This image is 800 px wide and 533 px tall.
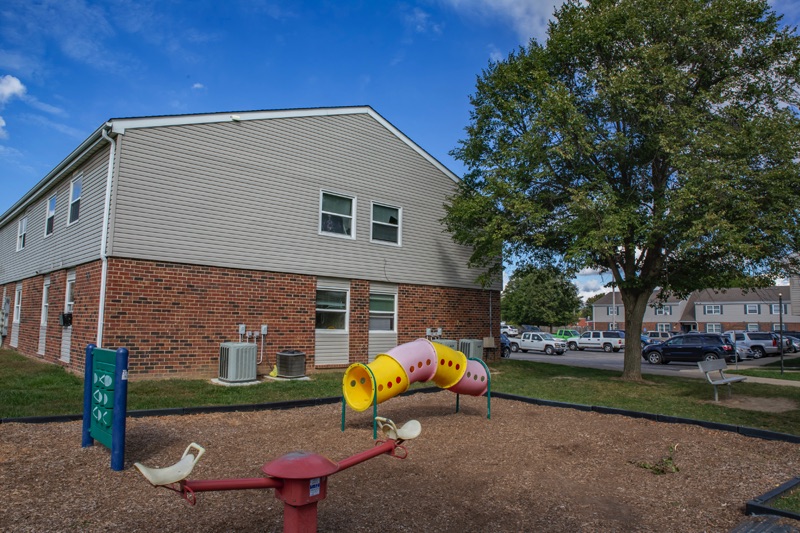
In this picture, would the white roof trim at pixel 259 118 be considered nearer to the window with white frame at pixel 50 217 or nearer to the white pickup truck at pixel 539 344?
the window with white frame at pixel 50 217

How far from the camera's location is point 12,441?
633cm

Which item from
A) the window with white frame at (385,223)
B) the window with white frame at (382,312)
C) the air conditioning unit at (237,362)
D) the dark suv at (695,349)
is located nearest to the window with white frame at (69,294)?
the air conditioning unit at (237,362)

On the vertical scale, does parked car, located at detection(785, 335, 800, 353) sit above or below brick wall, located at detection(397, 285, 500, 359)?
below

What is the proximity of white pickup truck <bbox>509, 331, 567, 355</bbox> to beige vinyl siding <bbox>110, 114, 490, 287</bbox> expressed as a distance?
59.8ft

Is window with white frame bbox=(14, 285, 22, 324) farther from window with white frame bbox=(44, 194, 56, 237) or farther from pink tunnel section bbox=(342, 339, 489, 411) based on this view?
pink tunnel section bbox=(342, 339, 489, 411)

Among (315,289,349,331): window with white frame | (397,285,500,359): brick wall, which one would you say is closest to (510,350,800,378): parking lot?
(397,285,500,359): brick wall

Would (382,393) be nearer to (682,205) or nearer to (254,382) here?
(254,382)

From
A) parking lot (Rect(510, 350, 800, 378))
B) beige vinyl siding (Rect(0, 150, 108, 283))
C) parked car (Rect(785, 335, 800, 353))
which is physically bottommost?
parking lot (Rect(510, 350, 800, 378))

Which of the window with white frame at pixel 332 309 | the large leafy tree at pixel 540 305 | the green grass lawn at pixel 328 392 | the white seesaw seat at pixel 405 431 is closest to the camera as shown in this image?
the white seesaw seat at pixel 405 431

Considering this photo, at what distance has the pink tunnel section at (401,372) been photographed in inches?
298

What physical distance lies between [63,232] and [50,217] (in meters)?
2.26

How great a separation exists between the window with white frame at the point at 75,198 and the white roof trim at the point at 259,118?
10.1ft

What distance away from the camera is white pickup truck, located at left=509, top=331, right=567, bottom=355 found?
3492 centimetres

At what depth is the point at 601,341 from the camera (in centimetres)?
3928
